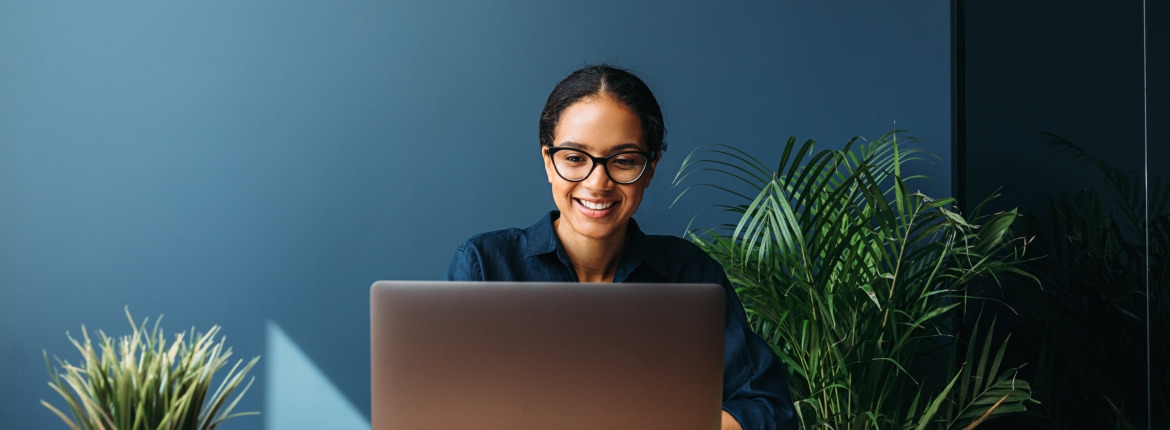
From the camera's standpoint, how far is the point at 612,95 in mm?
1484

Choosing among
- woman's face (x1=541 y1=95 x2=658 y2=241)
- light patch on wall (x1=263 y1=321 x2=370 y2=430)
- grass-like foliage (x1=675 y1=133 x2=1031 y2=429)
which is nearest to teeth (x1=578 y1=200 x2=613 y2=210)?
woman's face (x1=541 y1=95 x2=658 y2=241)

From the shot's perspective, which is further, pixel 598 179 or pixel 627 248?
pixel 627 248

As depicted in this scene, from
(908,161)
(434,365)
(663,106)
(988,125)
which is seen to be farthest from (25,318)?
(988,125)

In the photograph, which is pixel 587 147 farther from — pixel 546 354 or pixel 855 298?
pixel 855 298

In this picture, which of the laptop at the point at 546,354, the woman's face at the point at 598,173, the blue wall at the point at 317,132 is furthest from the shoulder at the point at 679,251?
the blue wall at the point at 317,132

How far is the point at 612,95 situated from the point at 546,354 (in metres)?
0.69

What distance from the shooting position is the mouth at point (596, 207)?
1.45m

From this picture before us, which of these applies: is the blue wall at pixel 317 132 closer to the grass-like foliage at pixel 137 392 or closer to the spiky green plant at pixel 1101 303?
the spiky green plant at pixel 1101 303

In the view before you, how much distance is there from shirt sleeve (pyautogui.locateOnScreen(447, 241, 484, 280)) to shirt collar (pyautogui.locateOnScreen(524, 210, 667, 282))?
95mm

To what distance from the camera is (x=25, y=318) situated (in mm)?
2455

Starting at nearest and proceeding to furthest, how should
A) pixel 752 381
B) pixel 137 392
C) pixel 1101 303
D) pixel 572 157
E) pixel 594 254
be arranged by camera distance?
1. pixel 137 392
2. pixel 752 381
3. pixel 572 157
4. pixel 594 254
5. pixel 1101 303

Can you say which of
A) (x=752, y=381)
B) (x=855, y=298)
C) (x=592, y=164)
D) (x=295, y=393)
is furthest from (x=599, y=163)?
(x=295, y=393)

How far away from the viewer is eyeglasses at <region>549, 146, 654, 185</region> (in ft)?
4.71

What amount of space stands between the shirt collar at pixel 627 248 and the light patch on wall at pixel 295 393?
4.07ft
